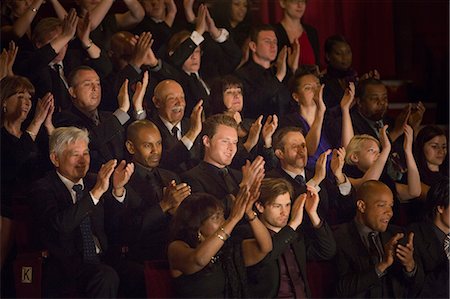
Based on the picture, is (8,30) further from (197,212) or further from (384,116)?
(384,116)

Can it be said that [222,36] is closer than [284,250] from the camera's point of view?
No

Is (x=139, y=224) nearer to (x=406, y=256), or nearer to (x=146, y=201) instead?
(x=146, y=201)

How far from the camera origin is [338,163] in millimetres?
8906

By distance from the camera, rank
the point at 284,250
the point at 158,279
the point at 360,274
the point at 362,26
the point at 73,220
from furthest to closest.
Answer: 1. the point at 362,26
2. the point at 360,274
3. the point at 284,250
4. the point at 158,279
5. the point at 73,220

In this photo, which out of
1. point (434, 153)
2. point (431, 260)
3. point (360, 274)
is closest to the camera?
point (360, 274)

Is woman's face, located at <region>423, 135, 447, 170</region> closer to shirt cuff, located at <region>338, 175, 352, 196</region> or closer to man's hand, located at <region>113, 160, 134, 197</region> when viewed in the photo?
shirt cuff, located at <region>338, 175, 352, 196</region>

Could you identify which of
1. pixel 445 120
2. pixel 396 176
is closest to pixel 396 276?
pixel 396 176

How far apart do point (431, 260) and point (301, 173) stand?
134cm

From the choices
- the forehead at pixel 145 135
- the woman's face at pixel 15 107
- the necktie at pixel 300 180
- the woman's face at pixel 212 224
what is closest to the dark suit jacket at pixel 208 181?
the woman's face at pixel 212 224

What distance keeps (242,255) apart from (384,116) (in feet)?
6.14

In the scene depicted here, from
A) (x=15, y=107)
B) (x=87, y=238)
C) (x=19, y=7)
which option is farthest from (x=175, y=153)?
(x=19, y=7)

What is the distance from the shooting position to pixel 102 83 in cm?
853

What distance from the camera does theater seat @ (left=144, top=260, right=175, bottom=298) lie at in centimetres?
829

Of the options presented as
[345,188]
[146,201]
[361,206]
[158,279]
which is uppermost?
[146,201]
